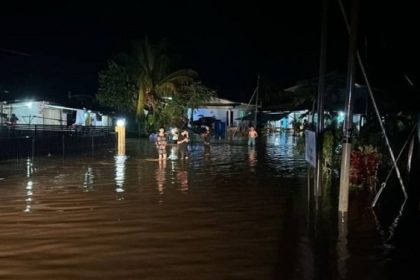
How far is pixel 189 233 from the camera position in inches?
333

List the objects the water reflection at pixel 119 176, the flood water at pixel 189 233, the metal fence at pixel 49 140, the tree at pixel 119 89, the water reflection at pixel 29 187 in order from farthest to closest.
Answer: the tree at pixel 119 89, the metal fence at pixel 49 140, the water reflection at pixel 119 176, the water reflection at pixel 29 187, the flood water at pixel 189 233

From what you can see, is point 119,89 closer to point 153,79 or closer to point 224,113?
point 153,79

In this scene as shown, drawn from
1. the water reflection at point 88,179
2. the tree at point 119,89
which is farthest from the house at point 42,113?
the water reflection at point 88,179

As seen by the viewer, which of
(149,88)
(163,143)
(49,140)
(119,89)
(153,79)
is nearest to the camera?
(163,143)

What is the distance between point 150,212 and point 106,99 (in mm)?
40447

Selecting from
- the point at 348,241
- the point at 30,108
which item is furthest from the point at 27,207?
the point at 30,108

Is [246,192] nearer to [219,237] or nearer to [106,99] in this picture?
[219,237]

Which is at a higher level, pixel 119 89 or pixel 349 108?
pixel 119 89

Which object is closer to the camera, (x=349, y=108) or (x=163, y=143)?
(x=349, y=108)

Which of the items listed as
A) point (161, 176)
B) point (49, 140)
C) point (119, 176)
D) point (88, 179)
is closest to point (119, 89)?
point (49, 140)

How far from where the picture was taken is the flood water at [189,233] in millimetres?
6551

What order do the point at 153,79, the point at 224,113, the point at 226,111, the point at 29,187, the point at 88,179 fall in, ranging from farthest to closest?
the point at 224,113
the point at 226,111
the point at 153,79
the point at 88,179
the point at 29,187

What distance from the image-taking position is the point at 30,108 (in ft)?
130

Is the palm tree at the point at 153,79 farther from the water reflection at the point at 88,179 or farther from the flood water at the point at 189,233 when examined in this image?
the flood water at the point at 189,233
